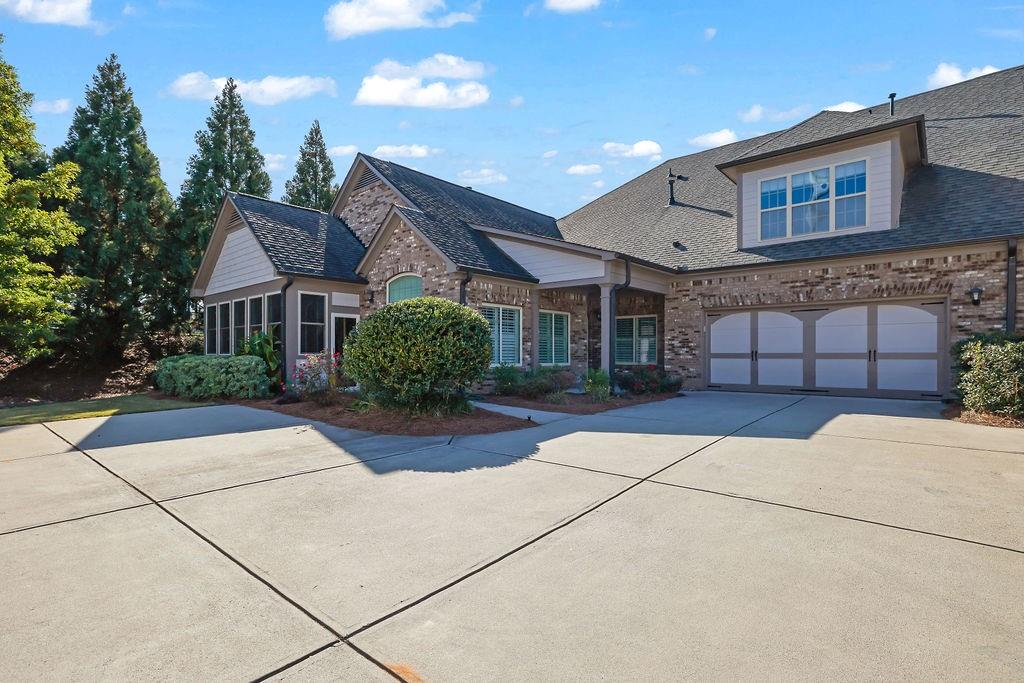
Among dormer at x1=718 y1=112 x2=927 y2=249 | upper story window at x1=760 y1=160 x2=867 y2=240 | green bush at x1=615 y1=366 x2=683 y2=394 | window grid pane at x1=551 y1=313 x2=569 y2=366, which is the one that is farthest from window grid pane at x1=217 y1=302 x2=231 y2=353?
upper story window at x1=760 y1=160 x2=867 y2=240

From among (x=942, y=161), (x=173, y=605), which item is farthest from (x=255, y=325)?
(x=942, y=161)

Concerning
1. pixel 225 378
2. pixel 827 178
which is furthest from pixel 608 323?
pixel 225 378

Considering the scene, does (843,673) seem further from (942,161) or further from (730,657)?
(942,161)

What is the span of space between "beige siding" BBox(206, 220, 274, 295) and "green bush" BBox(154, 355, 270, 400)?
9.89ft

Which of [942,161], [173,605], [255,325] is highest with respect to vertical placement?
[942,161]

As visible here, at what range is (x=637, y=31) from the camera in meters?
9.86

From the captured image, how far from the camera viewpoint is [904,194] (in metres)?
12.5

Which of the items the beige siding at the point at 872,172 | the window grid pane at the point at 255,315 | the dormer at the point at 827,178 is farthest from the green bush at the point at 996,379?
the window grid pane at the point at 255,315

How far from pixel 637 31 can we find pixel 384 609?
10.9 m

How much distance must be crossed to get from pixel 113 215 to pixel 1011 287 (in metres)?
27.9

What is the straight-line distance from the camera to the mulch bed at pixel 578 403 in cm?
1005

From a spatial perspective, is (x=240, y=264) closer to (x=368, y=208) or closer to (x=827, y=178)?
(x=368, y=208)

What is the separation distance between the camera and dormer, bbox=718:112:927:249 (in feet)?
38.6

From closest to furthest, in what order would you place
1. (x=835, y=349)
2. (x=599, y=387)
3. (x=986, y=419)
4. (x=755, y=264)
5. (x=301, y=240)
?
1. (x=986, y=419)
2. (x=599, y=387)
3. (x=835, y=349)
4. (x=755, y=264)
5. (x=301, y=240)
